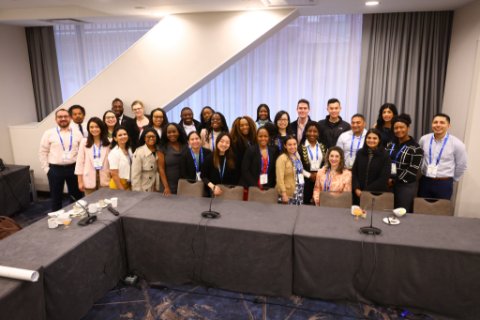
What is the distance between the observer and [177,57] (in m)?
4.96

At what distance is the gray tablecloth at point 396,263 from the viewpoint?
2441 mm

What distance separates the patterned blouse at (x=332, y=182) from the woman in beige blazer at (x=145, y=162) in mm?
1746

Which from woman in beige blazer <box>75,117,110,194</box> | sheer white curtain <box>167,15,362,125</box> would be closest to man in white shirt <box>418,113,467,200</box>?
sheer white curtain <box>167,15,362,125</box>

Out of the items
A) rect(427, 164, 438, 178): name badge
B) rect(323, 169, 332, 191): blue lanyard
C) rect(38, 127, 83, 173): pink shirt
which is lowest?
rect(323, 169, 332, 191): blue lanyard

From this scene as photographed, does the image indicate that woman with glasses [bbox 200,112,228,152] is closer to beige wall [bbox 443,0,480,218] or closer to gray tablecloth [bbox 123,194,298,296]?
gray tablecloth [bbox 123,194,298,296]

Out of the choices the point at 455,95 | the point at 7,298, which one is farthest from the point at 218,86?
the point at 7,298

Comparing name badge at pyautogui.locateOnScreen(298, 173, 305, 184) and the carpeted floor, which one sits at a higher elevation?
name badge at pyautogui.locateOnScreen(298, 173, 305, 184)

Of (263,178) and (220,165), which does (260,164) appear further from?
(220,165)

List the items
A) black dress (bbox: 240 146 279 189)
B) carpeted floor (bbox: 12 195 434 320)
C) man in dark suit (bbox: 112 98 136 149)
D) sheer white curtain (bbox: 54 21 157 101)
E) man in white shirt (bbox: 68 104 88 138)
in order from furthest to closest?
→ sheer white curtain (bbox: 54 21 157 101) < man in dark suit (bbox: 112 98 136 149) < man in white shirt (bbox: 68 104 88 138) < black dress (bbox: 240 146 279 189) < carpeted floor (bbox: 12 195 434 320)

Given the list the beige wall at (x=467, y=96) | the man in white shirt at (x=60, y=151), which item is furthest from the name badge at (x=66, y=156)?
the beige wall at (x=467, y=96)

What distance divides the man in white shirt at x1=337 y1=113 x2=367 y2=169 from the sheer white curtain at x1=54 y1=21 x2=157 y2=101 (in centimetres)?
405

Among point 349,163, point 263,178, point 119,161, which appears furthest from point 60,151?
point 349,163

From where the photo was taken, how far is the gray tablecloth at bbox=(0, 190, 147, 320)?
7.30 feet

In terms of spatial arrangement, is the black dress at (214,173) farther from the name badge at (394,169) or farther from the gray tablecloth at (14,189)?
the gray tablecloth at (14,189)
